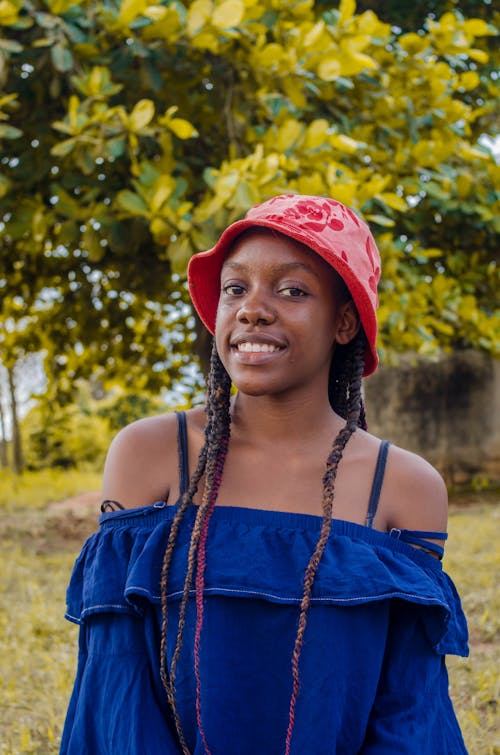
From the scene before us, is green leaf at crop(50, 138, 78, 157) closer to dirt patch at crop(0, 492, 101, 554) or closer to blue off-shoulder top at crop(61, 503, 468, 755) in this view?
blue off-shoulder top at crop(61, 503, 468, 755)

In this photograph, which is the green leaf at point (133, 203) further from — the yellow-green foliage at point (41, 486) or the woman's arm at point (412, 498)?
the yellow-green foliage at point (41, 486)

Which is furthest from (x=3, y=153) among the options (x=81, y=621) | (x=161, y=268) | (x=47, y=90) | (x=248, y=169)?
(x=81, y=621)

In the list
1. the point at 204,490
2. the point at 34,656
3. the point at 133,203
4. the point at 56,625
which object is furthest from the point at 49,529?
the point at 204,490

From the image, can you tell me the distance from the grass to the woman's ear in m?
1.67

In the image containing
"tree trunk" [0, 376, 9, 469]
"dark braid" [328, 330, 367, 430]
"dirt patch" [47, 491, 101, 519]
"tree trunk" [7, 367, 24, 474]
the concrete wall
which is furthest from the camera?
"tree trunk" [0, 376, 9, 469]

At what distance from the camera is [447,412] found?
8586 millimetres

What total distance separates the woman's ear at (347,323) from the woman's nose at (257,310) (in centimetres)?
19

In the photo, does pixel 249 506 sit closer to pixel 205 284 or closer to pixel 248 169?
pixel 205 284

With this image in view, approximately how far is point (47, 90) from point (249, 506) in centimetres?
Result: 280

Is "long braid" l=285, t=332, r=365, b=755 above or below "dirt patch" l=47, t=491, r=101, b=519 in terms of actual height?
above

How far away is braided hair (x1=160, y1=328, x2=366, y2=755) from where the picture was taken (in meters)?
1.62

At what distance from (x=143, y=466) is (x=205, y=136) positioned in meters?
2.81

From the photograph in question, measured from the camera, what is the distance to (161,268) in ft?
15.3

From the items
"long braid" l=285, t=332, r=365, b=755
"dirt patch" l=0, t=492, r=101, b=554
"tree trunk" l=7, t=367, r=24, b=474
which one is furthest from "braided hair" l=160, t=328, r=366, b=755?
"tree trunk" l=7, t=367, r=24, b=474
